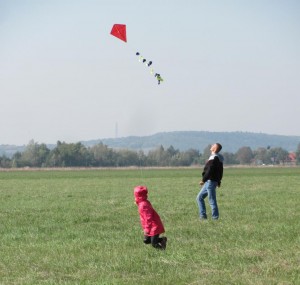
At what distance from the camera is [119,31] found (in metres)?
15.6

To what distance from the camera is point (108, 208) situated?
20.8 m

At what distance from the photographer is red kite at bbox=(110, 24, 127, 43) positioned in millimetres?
15243

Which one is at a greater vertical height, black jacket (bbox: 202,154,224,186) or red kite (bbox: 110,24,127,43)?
red kite (bbox: 110,24,127,43)

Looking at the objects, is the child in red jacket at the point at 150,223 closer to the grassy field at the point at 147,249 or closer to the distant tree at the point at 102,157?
the grassy field at the point at 147,249

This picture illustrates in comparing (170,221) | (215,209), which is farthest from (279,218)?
(170,221)

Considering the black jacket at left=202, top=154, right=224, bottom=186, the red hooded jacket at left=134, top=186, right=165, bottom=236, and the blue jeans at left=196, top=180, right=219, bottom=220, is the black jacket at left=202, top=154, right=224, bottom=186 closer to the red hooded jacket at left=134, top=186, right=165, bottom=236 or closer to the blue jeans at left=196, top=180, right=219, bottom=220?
the blue jeans at left=196, top=180, right=219, bottom=220

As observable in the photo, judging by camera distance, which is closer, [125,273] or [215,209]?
[125,273]

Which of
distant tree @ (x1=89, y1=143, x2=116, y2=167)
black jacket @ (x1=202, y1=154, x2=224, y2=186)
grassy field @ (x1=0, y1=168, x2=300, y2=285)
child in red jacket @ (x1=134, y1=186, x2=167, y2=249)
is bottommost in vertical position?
grassy field @ (x1=0, y1=168, x2=300, y2=285)

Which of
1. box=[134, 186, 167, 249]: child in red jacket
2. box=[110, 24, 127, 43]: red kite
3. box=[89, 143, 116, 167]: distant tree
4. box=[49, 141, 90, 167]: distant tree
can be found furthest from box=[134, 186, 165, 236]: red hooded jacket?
box=[89, 143, 116, 167]: distant tree

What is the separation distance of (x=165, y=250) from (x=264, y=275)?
2678 millimetres

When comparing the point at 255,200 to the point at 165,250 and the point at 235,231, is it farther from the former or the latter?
the point at 165,250

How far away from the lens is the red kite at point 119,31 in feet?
50.0

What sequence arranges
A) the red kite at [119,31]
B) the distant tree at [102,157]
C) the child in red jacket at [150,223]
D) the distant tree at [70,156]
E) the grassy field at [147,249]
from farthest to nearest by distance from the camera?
the distant tree at [102,157] < the distant tree at [70,156] < the red kite at [119,31] < the child in red jacket at [150,223] < the grassy field at [147,249]

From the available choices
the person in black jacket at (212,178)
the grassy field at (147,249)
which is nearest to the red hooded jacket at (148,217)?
the grassy field at (147,249)
